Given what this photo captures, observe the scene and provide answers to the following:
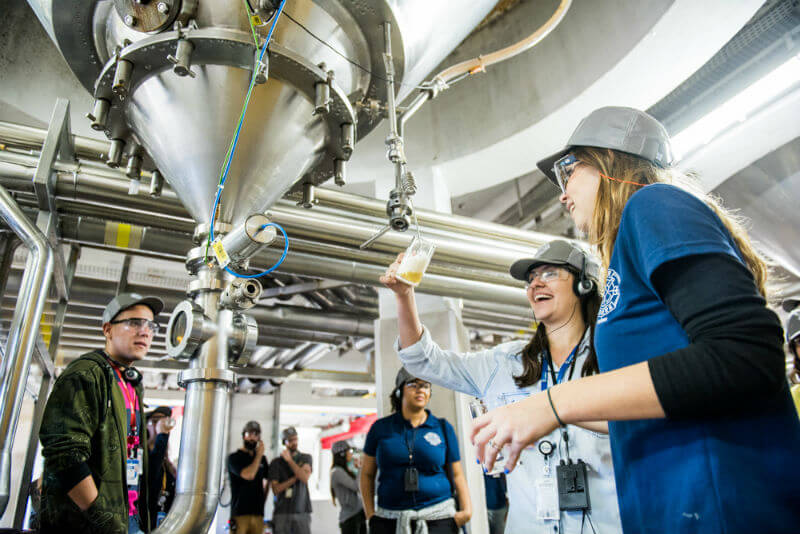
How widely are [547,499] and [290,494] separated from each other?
165 inches

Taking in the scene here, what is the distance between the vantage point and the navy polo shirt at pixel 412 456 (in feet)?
7.97

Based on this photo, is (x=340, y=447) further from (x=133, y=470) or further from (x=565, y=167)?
(x=565, y=167)

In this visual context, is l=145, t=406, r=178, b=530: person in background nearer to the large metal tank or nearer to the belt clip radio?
the large metal tank

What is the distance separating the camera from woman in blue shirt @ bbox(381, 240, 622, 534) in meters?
1.19

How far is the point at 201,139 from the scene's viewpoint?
1472 millimetres

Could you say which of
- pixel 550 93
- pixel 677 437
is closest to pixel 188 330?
pixel 677 437

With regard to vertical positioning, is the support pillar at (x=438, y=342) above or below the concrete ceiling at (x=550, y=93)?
below

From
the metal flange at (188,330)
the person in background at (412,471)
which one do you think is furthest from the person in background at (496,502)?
the metal flange at (188,330)

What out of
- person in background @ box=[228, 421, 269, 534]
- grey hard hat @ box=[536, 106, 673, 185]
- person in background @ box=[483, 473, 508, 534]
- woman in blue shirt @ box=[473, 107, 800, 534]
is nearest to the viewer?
woman in blue shirt @ box=[473, 107, 800, 534]

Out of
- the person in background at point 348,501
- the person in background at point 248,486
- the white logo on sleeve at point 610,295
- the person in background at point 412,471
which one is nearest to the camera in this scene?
the white logo on sleeve at point 610,295

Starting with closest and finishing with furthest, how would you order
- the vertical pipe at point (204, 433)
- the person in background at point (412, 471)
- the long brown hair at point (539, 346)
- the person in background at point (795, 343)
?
1. the vertical pipe at point (204, 433)
2. the long brown hair at point (539, 346)
3. the person in background at point (795, 343)
4. the person in background at point (412, 471)

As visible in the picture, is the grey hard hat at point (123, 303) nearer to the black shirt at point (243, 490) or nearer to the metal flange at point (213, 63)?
the metal flange at point (213, 63)

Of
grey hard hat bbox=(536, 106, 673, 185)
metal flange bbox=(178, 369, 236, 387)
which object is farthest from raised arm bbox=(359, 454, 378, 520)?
grey hard hat bbox=(536, 106, 673, 185)

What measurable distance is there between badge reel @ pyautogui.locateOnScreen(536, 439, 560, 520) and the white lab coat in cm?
1
